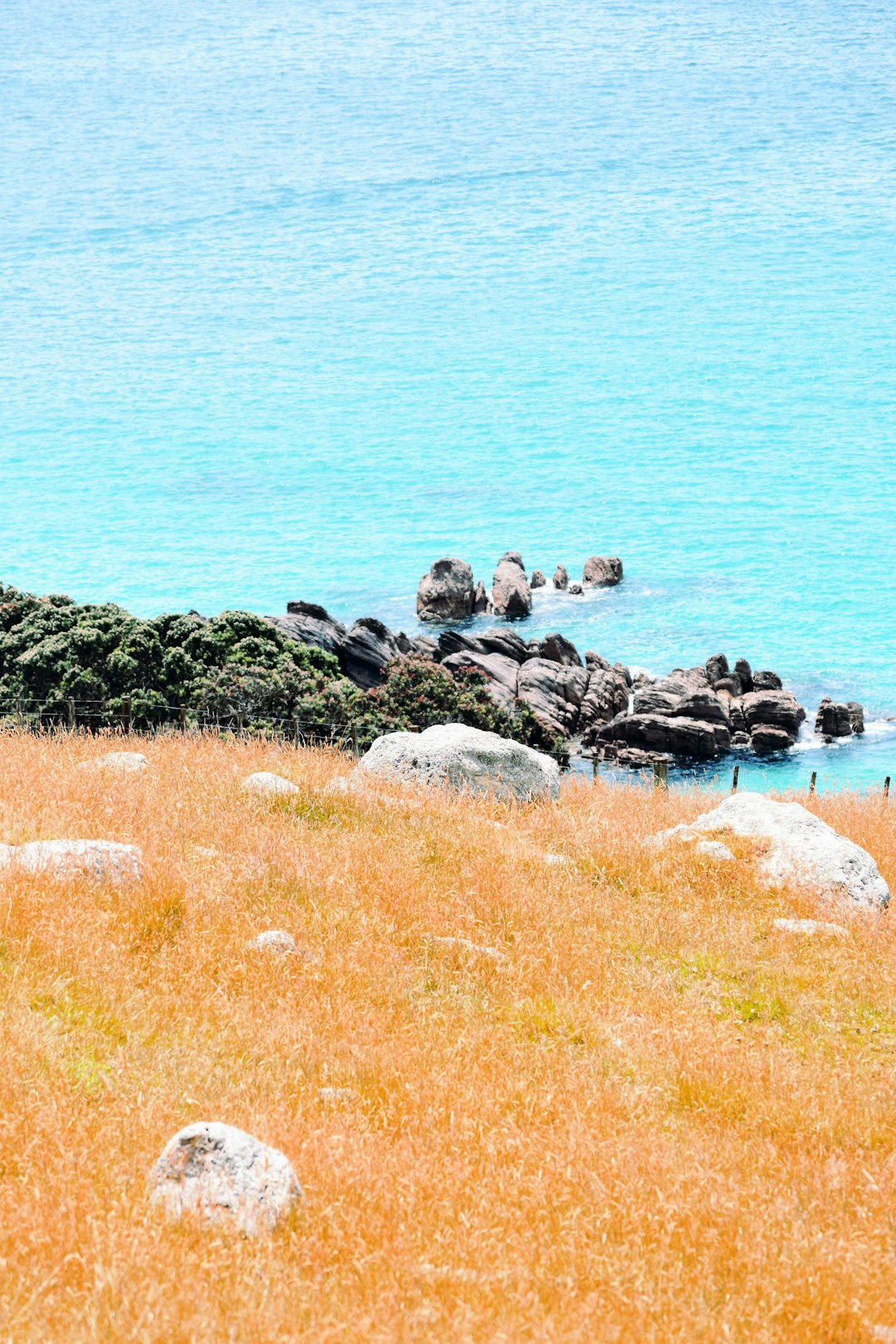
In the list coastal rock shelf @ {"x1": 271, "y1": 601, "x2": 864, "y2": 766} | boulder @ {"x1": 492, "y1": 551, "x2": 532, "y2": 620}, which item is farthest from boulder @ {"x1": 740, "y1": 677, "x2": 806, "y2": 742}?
boulder @ {"x1": 492, "y1": 551, "x2": 532, "y2": 620}

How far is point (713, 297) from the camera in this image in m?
98.8

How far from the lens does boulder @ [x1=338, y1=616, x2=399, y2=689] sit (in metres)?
39.1

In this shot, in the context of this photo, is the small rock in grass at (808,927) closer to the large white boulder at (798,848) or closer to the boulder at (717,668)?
the large white boulder at (798,848)

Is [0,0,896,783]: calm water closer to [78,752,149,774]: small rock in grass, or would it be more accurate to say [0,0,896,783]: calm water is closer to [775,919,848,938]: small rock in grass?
[78,752,149,774]: small rock in grass

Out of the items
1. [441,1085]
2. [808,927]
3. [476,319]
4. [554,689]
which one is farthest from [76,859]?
[476,319]

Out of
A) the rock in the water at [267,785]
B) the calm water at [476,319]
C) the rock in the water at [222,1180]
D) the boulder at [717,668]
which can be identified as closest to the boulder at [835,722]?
the calm water at [476,319]

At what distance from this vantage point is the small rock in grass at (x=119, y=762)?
16312 millimetres

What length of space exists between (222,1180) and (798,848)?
31.1ft

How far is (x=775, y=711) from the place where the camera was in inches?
1524

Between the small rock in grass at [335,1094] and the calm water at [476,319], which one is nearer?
the small rock in grass at [335,1094]

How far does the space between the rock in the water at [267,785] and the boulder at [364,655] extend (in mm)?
22877

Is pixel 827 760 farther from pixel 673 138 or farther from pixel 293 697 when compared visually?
pixel 673 138

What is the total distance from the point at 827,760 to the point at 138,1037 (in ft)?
101

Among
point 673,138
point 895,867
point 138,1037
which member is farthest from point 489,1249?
point 673,138
